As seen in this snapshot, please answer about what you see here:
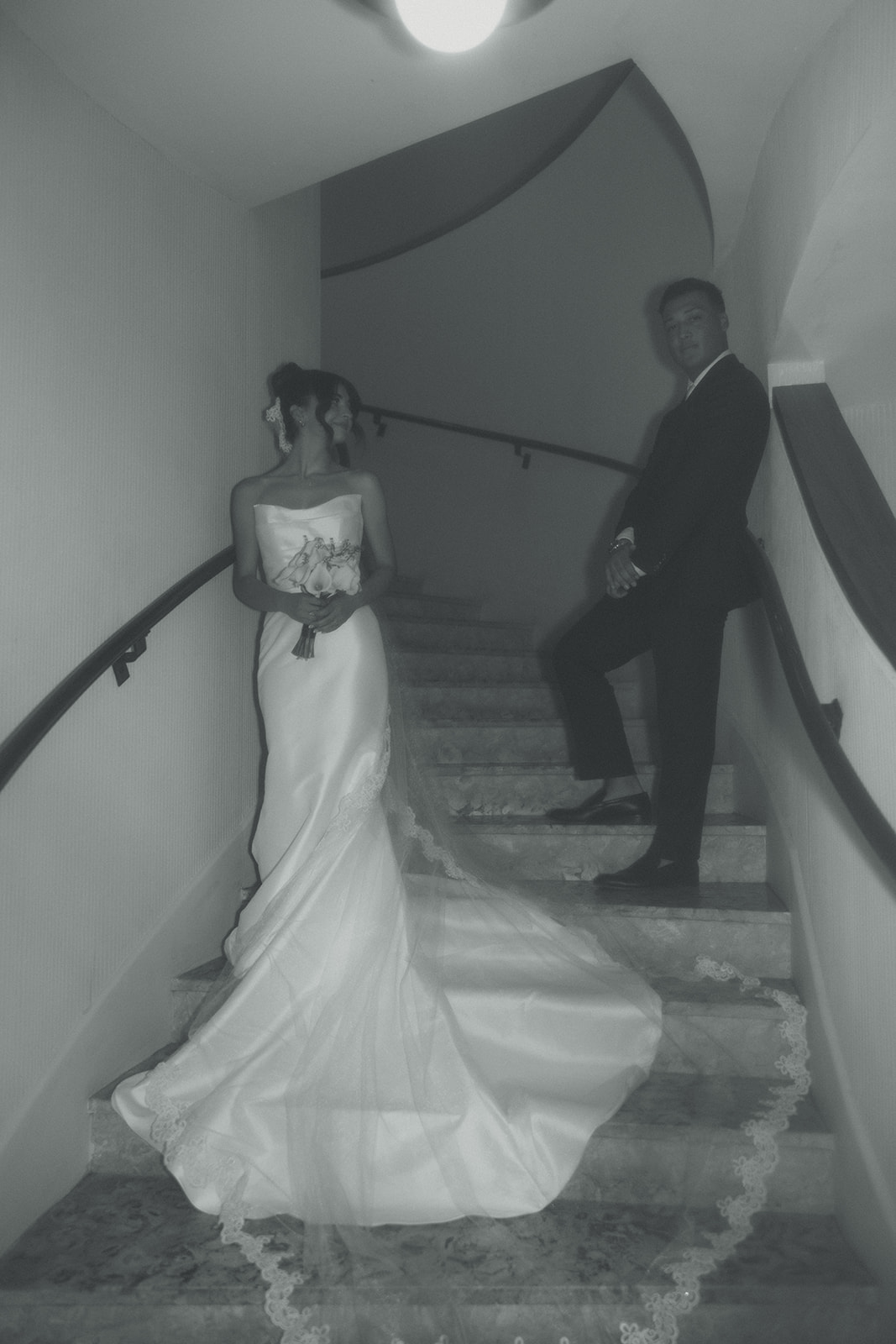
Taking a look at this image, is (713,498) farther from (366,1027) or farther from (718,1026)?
(366,1027)

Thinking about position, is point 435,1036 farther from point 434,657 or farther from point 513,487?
point 513,487

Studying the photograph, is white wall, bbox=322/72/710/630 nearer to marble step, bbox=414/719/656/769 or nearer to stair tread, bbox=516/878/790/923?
marble step, bbox=414/719/656/769

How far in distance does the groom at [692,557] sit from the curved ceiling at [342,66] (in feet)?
1.97

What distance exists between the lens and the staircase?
1.74 m

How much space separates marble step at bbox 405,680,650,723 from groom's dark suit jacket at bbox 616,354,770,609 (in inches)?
47.6

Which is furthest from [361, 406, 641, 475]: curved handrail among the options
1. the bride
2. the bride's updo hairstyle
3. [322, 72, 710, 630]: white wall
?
the bride

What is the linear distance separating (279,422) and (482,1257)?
7.44 feet

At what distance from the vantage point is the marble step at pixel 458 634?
4512 millimetres

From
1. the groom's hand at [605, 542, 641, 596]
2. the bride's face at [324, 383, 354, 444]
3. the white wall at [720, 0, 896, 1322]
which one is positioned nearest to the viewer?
the white wall at [720, 0, 896, 1322]

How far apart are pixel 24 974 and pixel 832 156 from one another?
2460mm

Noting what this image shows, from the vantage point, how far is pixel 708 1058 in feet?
7.24

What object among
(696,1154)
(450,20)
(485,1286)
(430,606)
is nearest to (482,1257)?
(485,1286)

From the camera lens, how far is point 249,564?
295cm

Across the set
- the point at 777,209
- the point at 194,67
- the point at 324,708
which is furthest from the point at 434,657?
the point at 194,67
